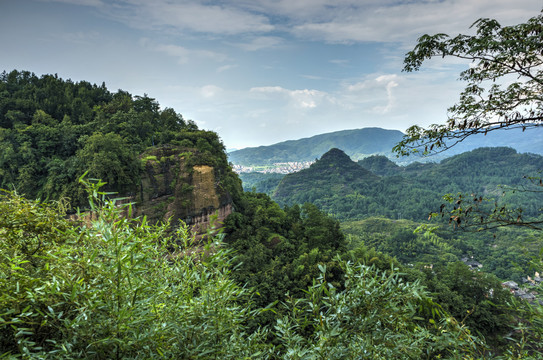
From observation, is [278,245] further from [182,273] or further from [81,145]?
[182,273]

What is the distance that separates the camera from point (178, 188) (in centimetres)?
1819

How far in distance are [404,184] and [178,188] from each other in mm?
89751

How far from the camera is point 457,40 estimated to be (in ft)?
13.9

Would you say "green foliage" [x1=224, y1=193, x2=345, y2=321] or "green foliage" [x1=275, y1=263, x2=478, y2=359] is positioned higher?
"green foliage" [x1=275, y1=263, x2=478, y2=359]

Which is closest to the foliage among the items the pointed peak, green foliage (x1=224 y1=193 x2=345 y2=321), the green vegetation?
the green vegetation

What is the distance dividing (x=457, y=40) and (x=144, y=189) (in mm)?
17628

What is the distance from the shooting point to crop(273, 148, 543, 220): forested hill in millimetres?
73312

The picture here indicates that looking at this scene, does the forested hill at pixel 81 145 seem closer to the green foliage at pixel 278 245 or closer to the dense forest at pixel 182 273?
the dense forest at pixel 182 273

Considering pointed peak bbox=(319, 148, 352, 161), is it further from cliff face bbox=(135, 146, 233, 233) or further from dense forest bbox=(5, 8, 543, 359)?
cliff face bbox=(135, 146, 233, 233)

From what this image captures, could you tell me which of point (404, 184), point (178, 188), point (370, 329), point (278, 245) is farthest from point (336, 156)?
point (370, 329)

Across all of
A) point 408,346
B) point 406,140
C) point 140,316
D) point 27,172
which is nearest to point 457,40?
point 406,140

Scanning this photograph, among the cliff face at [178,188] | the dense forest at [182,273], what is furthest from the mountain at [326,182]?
the cliff face at [178,188]

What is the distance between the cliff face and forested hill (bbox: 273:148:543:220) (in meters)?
57.4

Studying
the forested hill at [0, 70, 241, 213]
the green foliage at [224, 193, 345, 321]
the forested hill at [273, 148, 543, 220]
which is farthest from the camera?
the forested hill at [273, 148, 543, 220]
